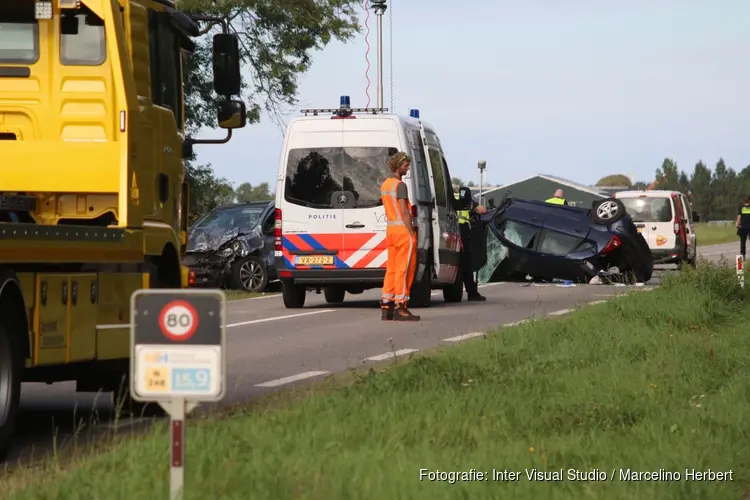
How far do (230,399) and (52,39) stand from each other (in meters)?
2.71


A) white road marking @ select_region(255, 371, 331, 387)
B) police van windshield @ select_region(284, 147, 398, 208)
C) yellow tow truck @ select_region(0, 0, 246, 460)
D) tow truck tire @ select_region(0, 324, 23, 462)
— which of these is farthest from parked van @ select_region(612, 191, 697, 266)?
tow truck tire @ select_region(0, 324, 23, 462)

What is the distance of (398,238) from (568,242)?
10.8 m

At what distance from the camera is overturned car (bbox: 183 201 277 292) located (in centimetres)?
2616

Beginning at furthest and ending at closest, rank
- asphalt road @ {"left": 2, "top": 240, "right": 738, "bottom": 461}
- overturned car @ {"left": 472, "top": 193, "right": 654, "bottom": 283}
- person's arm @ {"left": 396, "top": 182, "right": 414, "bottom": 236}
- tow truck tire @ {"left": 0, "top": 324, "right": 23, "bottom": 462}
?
overturned car @ {"left": 472, "top": 193, "right": 654, "bottom": 283} < person's arm @ {"left": 396, "top": 182, "right": 414, "bottom": 236} < asphalt road @ {"left": 2, "top": 240, "right": 738, "bottom": 461} < tow truck tire @ {"left": 0, "top": 324, "right": 23, "bottom": 462}

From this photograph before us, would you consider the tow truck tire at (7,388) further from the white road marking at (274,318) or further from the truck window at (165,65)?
the white road marking at (274,318)

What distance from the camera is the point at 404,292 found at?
1864 cm

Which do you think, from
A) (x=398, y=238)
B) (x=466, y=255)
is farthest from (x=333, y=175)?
(x=466, y=255)

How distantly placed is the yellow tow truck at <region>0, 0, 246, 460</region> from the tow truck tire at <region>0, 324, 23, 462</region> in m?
0.66

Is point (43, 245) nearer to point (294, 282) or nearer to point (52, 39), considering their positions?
point (52, 39)

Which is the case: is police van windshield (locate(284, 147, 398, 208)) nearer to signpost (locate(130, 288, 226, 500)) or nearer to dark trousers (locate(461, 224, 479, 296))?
dark trousers (locate(461, 224, 479, 296))

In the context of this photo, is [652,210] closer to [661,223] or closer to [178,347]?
[661,223]

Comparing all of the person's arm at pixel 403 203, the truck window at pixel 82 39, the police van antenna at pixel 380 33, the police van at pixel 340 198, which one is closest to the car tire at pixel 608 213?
the police van at pixel 340 198

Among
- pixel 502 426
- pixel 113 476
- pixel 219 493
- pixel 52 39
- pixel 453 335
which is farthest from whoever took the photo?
pixel 453 335

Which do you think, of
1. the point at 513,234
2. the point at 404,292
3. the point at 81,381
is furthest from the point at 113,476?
the point at 513,234
